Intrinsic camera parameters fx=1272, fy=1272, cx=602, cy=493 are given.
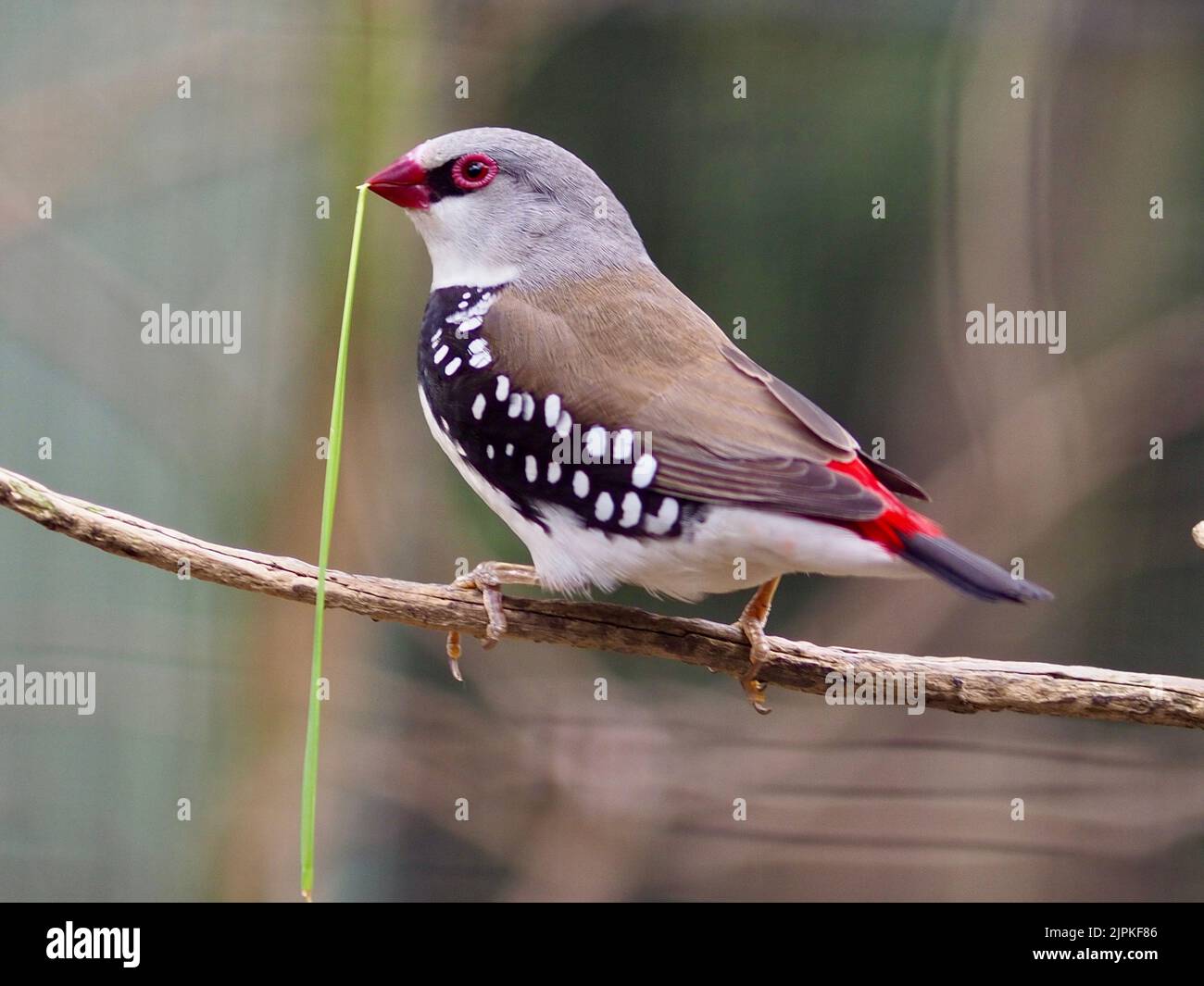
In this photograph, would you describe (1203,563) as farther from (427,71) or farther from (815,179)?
(427,71)

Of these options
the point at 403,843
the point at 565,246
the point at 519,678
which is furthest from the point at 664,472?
the point at 403,843

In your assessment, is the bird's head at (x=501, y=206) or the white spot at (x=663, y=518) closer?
the white spot at (x=663, y=518)
